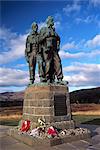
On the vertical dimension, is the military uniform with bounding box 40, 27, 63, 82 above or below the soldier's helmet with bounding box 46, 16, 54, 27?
below

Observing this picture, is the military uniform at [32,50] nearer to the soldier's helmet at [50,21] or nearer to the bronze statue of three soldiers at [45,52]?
the bronze statue of three soldiers at [45,52]

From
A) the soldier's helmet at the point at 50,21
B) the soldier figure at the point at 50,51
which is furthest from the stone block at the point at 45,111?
the soldier's helmet at the point at 50,21

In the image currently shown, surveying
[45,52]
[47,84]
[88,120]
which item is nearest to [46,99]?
[47,84]

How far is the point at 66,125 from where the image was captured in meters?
8.88

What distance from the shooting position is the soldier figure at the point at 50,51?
9.45 metres

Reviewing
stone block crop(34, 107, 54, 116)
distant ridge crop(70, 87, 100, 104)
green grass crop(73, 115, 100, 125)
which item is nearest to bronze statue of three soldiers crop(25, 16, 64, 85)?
stone block crop(34, 107, 54, 116)

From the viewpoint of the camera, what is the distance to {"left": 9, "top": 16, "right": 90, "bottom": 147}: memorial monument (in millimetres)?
7965

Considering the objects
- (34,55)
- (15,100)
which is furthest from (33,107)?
(15,100)

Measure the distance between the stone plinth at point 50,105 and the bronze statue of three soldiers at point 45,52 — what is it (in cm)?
46

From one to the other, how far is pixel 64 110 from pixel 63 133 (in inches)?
47.4

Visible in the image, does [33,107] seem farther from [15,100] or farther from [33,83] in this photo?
[15,100]

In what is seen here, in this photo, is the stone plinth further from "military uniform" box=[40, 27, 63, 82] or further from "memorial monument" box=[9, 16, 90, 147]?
"military uniform" box=[40, 27, 63, 82]

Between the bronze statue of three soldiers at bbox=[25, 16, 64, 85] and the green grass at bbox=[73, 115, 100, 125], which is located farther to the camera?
the green grass at bbox=[73, 115, 100, 125]

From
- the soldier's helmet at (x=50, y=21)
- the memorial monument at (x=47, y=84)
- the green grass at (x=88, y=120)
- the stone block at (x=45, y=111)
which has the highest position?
the soldier's helmet at (x=50, y=21)
